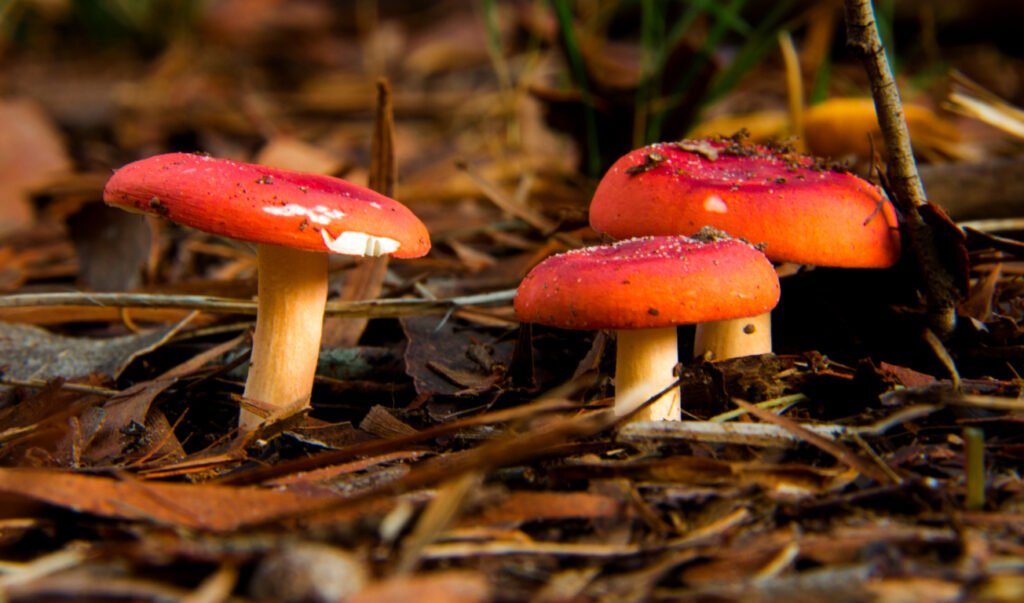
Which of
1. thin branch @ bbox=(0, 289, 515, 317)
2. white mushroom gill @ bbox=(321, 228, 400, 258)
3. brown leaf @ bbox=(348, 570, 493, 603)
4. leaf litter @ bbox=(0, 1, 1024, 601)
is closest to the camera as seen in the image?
brown leaf @ bbox=(348, 570, 493, 603)

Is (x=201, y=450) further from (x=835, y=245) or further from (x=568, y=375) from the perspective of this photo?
(x=835, y=245)

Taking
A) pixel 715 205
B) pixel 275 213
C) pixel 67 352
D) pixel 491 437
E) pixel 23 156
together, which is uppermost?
pixel 23 156

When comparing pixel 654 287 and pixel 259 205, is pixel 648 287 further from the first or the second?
pixel 259 205

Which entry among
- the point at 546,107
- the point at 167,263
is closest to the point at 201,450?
the point at 167,263

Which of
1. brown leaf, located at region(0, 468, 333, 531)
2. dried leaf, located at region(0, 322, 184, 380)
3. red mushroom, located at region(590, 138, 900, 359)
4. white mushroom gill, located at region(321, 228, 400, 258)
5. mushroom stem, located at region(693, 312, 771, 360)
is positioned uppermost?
red mushroom, located at region(590, 138, 900, 359)

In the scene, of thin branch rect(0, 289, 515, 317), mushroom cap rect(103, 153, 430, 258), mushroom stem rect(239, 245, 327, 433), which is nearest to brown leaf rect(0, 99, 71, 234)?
thin branch rect(0, 289, 515, 317)

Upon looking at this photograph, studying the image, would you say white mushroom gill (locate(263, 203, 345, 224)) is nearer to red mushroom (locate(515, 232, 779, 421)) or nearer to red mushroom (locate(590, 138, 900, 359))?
red mushroom (locate(515, 232, 779, 421))

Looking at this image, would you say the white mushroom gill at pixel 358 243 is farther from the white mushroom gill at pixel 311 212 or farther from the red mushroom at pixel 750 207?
the red mushroom at pixel 750 207

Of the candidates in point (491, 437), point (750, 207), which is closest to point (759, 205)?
point (750, 207)
